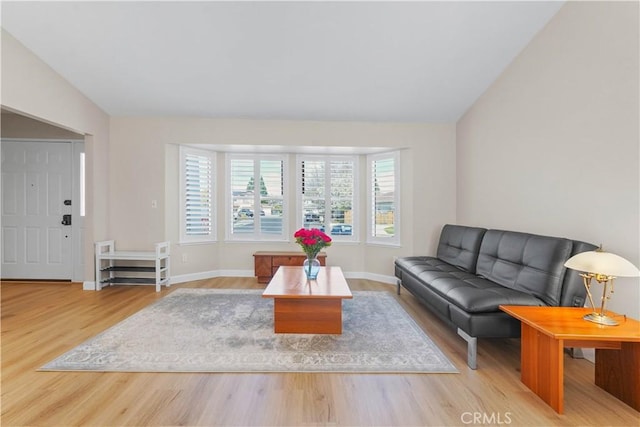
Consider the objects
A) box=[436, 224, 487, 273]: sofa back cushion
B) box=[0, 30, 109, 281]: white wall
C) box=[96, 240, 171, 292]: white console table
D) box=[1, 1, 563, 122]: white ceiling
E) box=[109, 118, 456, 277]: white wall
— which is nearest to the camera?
box=[1, 1, 563, 122]: white ceiling

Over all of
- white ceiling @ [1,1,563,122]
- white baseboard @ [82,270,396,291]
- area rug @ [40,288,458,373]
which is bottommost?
area rug @ [40,288,458,373]

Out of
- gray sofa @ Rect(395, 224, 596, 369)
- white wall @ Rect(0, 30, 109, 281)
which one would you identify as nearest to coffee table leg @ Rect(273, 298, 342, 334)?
gray sofa @ Rect(395, 224, 596, 369)

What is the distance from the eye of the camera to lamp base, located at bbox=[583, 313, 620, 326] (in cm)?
188

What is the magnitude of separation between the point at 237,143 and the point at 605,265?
14.7 ft

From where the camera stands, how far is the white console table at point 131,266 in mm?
4312

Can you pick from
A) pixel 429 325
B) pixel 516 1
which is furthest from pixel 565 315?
pixel 516 1

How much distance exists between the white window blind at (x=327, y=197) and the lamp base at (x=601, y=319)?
352 centimetres

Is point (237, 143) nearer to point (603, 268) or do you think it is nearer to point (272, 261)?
point (272, 261)

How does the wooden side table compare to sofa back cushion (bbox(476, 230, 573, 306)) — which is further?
sofa back cushion (bbox(476, 230, 573, 306))

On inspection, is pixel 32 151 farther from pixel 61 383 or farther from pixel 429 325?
pixel 429 325

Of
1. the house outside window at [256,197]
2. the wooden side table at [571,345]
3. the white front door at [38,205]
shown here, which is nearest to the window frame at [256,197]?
the house outside window at [256,197]

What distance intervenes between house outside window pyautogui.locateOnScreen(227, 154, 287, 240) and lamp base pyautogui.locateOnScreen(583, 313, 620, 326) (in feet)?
13.5

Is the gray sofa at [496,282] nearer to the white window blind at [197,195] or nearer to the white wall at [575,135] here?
the white wall at [575,135]

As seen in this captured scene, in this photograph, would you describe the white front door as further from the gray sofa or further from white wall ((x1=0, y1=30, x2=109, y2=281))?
the gray sofa
